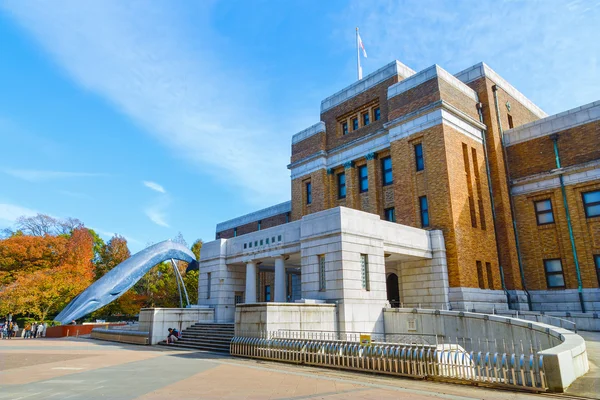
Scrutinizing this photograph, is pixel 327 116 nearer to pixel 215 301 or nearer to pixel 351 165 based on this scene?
pixel 351 165

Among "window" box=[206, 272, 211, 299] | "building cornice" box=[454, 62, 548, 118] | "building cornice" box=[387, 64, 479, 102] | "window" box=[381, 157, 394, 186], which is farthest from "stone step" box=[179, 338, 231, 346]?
"building cornice" box=[454, 62, 548, 118]

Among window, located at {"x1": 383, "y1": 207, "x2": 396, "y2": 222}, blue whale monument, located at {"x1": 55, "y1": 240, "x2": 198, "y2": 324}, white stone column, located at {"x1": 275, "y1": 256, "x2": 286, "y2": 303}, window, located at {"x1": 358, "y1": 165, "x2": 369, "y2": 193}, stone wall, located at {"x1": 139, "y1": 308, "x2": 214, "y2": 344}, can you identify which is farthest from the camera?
window, located at {"x1": 358, "y1": 165, "x2": 369, "y2": 193}

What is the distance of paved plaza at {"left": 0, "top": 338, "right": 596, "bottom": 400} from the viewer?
25.5 feet

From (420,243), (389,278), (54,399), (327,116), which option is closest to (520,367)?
(54,399)

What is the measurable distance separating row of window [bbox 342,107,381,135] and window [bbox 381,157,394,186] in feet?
9.75

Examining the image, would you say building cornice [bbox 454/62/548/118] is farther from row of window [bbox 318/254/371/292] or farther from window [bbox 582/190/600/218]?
row of window [bbox 318/254/371/292]

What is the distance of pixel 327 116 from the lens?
31812mm

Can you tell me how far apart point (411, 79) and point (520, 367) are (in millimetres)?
20453

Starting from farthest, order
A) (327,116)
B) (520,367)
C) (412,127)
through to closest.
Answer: (327,116) < (412,127) < (520,367)

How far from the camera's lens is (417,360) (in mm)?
9945

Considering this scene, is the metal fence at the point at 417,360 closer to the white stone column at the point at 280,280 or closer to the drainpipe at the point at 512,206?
the white stone column at the point at 280,280

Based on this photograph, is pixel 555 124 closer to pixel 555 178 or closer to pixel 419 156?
pixel 555 178

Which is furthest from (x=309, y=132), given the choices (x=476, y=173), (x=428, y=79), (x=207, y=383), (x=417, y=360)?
(x=207, y=383)

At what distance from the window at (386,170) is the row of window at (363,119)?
9.75 feet
